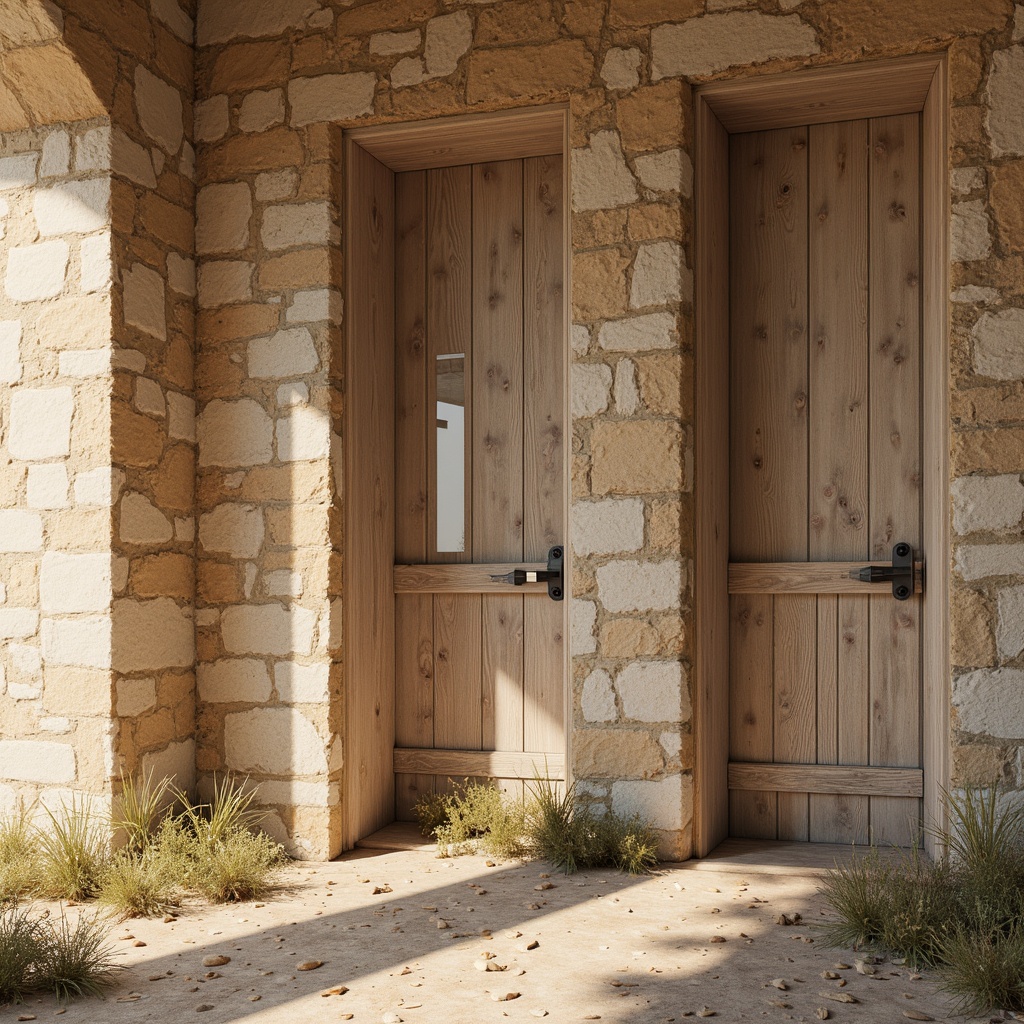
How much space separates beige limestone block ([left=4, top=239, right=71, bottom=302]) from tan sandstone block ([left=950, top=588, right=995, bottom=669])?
10.2ft

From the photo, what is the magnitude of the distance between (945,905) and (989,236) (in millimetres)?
1983

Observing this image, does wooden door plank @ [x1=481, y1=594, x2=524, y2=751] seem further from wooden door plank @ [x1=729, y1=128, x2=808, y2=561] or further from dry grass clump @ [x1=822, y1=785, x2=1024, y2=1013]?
dry grass clump @ [x1=822, y1=785, x2=1024, y2=1013]

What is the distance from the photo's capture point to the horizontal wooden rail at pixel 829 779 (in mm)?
3830

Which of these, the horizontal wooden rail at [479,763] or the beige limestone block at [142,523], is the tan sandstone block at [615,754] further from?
the beige limestone block at [142,523]

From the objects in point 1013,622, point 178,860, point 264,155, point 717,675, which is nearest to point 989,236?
point 1013,622

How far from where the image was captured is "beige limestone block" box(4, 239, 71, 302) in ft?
12.3

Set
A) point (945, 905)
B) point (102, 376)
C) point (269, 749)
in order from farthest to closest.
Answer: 1. point (269, 749)
2. point (102, 376)
3. point (945, 905)

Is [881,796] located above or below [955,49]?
below

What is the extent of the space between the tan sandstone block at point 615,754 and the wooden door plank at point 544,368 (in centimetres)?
79

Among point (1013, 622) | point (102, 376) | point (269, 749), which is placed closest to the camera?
point (1013, 622)

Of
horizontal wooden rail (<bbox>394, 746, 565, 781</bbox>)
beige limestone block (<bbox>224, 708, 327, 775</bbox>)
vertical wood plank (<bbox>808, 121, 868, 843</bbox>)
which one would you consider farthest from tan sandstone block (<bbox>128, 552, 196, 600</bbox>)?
vertical wood plank (<bbox>808, 121, 868, 843</bbox>)

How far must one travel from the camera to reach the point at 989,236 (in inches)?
134

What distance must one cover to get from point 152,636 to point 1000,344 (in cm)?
294

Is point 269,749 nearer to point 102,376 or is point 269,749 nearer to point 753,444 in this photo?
point 102,376
